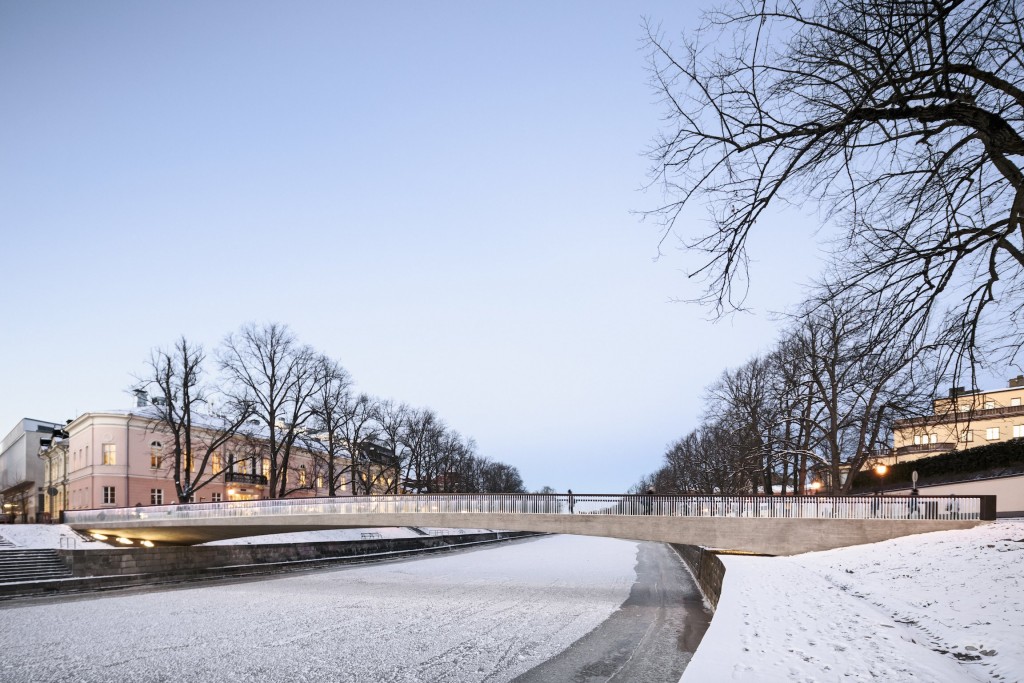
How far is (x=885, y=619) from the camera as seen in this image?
11625 millimetres

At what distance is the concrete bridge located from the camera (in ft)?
72.6

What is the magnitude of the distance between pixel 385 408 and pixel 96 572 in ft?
131

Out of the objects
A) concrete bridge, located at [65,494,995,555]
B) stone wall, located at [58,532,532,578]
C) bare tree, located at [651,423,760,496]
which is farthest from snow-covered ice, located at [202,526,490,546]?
bare tree, located at [651,423,760,496]

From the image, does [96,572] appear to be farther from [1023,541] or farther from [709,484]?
[709,484]

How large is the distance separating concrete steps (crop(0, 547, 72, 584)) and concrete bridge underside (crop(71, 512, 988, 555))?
5.68 meters

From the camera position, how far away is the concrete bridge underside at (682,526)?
875 inches

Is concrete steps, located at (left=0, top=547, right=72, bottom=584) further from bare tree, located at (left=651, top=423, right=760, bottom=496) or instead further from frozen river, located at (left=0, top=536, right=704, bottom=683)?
bare tree, located at (left=651, top=423, right=760, bottom=496)

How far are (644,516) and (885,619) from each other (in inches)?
529

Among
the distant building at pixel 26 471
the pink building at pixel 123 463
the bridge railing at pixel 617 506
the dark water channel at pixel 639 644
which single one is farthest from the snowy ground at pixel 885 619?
the distant building at pixel 26 471

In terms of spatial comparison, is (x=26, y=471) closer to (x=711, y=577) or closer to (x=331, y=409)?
(x=331, y=409)

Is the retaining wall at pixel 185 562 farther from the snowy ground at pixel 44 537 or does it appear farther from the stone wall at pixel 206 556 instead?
the snowy ground at pixel 44 537

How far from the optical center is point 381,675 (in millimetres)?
13414

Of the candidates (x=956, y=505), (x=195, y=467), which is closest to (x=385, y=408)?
(x=195, y=467)

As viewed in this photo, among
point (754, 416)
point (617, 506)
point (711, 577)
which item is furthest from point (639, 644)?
point (754, 416)
